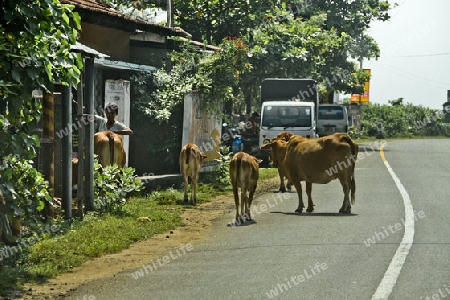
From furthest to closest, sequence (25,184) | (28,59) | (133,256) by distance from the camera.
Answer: (133,256), (25,184), (28,59)

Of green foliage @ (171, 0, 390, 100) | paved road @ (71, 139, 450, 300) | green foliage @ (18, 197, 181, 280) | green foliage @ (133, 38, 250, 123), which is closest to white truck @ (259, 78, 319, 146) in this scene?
green foliage @ (171, 0, 390, 100)

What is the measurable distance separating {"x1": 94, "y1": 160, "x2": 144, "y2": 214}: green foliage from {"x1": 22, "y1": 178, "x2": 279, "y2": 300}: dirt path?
122 cm

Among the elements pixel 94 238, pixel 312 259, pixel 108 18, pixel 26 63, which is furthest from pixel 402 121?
pixel 26 63

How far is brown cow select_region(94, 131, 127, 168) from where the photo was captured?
655 inches

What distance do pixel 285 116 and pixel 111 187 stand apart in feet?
54.7

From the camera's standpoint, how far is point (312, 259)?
→ 10.8m

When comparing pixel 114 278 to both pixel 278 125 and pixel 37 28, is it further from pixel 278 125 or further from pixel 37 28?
pixel 278 125

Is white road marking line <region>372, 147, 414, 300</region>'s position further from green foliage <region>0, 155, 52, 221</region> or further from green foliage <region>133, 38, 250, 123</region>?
green foliage <region>133, 38, 250, 123</region>

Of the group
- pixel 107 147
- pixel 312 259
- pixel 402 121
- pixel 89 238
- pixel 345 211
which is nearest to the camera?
pixel 312 259

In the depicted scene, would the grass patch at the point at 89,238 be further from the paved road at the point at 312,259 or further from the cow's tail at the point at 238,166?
the cow's tail at the point at 238,166

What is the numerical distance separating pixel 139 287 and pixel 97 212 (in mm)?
6342

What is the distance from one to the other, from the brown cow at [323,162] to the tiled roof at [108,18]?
22.5 feet

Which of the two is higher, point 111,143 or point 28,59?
point 28,59

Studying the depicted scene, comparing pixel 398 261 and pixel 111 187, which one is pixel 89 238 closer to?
pixel 111 187
